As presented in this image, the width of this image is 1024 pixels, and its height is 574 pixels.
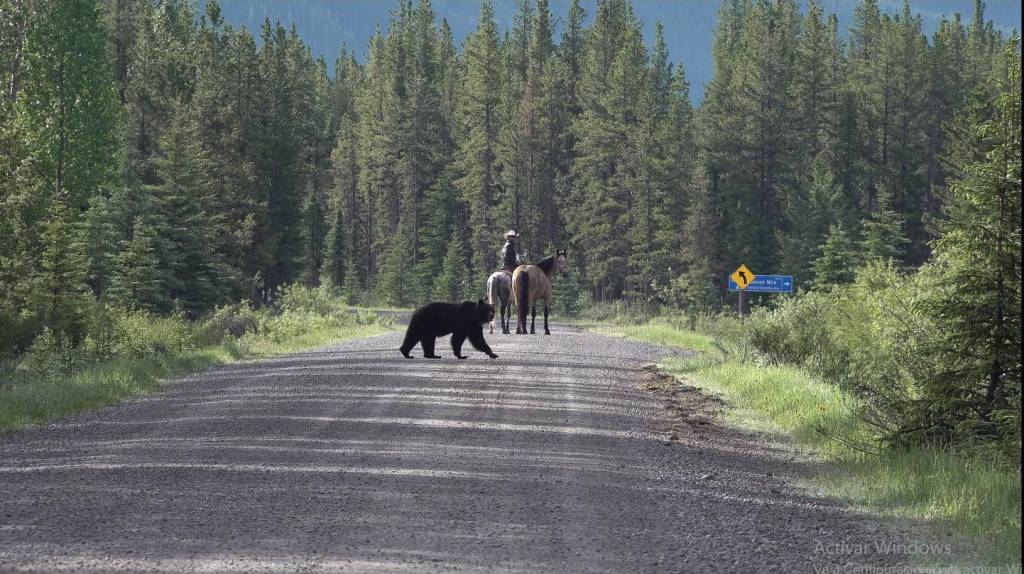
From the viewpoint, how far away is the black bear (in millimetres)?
17766

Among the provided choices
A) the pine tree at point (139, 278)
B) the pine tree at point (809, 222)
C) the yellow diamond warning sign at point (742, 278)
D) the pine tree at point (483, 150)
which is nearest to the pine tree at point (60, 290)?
the pine tree at point (139, 278)

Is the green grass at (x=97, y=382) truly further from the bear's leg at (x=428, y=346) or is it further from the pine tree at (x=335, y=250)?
the pine tree at (x=335, y=250)

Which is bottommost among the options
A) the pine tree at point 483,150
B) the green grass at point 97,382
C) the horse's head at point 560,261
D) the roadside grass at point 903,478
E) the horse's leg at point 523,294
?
the roadside grass at point 903,478

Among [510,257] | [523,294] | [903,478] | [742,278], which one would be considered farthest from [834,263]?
[903,478]

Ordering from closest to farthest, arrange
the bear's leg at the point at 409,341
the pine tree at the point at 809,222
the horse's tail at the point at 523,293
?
the bear's leg at the point at 409,341
the horse's tail at the point at 523,293
the pine tree at the point at 809,222

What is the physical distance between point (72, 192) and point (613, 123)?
39.6m

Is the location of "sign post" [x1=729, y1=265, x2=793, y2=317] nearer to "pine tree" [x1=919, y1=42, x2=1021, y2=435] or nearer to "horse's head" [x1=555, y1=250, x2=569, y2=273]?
"horse's head" [x1=555, y1=250, x2=569, y2=273]

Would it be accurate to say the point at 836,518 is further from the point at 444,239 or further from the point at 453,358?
the point at 444,239

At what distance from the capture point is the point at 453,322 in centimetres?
1805

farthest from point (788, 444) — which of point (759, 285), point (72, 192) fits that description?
point (72, 192)

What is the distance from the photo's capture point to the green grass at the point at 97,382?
1270 cm

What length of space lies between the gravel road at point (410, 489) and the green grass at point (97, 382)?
0.53 metres

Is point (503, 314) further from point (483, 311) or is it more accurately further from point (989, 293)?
point (989, 293)

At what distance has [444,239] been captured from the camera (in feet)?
282
